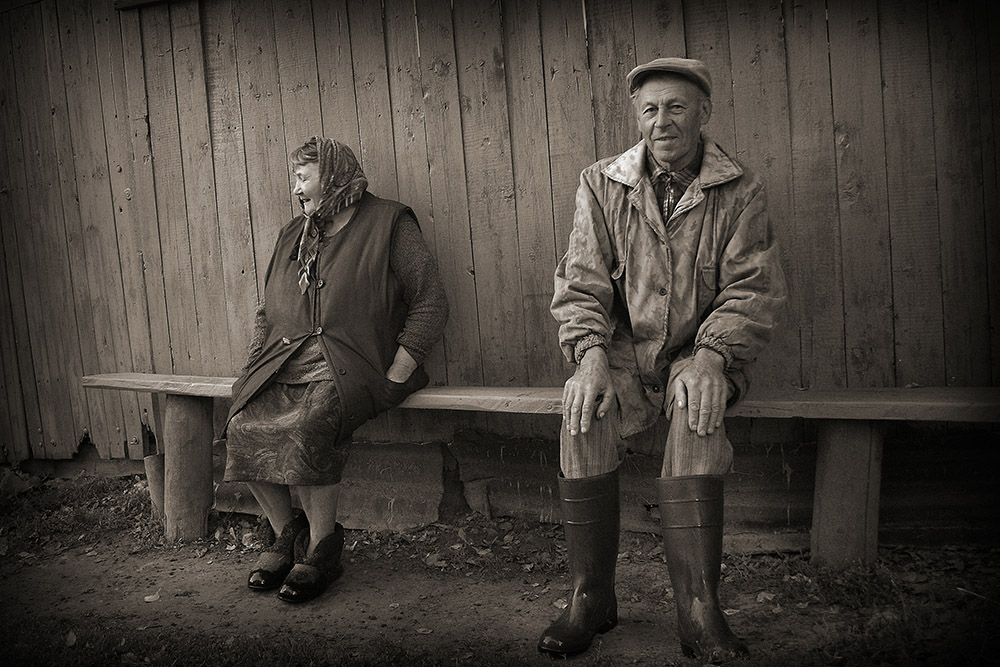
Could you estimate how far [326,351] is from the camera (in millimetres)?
3436

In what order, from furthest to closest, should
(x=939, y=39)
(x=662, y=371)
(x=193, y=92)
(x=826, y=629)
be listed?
(x=193, y=92), (x=939, y=39), (x=662, y=371), (x=826, y=629)

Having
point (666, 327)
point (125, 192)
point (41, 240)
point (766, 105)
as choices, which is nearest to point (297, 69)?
point (125, 192)

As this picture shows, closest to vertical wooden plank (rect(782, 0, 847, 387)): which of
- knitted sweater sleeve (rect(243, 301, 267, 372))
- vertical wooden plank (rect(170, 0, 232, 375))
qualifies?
knitted sweater sleeve (rect(243, 301, 267, 372))

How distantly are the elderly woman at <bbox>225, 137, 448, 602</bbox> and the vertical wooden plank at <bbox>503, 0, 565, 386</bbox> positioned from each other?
428 mm

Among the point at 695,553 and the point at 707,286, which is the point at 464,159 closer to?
the point at 707,286

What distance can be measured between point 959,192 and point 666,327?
4.29 feet

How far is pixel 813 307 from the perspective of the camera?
11.0ft

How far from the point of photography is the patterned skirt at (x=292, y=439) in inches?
132

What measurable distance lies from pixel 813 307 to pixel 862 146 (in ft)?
2.12

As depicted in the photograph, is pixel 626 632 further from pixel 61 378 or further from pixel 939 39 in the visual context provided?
pixel 61 378

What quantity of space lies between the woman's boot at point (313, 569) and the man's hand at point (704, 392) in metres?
1.62

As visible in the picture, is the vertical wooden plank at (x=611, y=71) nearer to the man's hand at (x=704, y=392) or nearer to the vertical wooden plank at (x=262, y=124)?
the man's hand at (x=704, y=392)

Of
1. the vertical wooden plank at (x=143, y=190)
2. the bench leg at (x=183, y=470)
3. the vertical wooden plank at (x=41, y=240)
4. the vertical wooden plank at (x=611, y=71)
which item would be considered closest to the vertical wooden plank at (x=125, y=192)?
the vertical wooden plank at (x=143, y=190)

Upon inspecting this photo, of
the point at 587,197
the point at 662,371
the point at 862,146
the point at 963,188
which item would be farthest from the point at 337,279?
the point at 963,188
